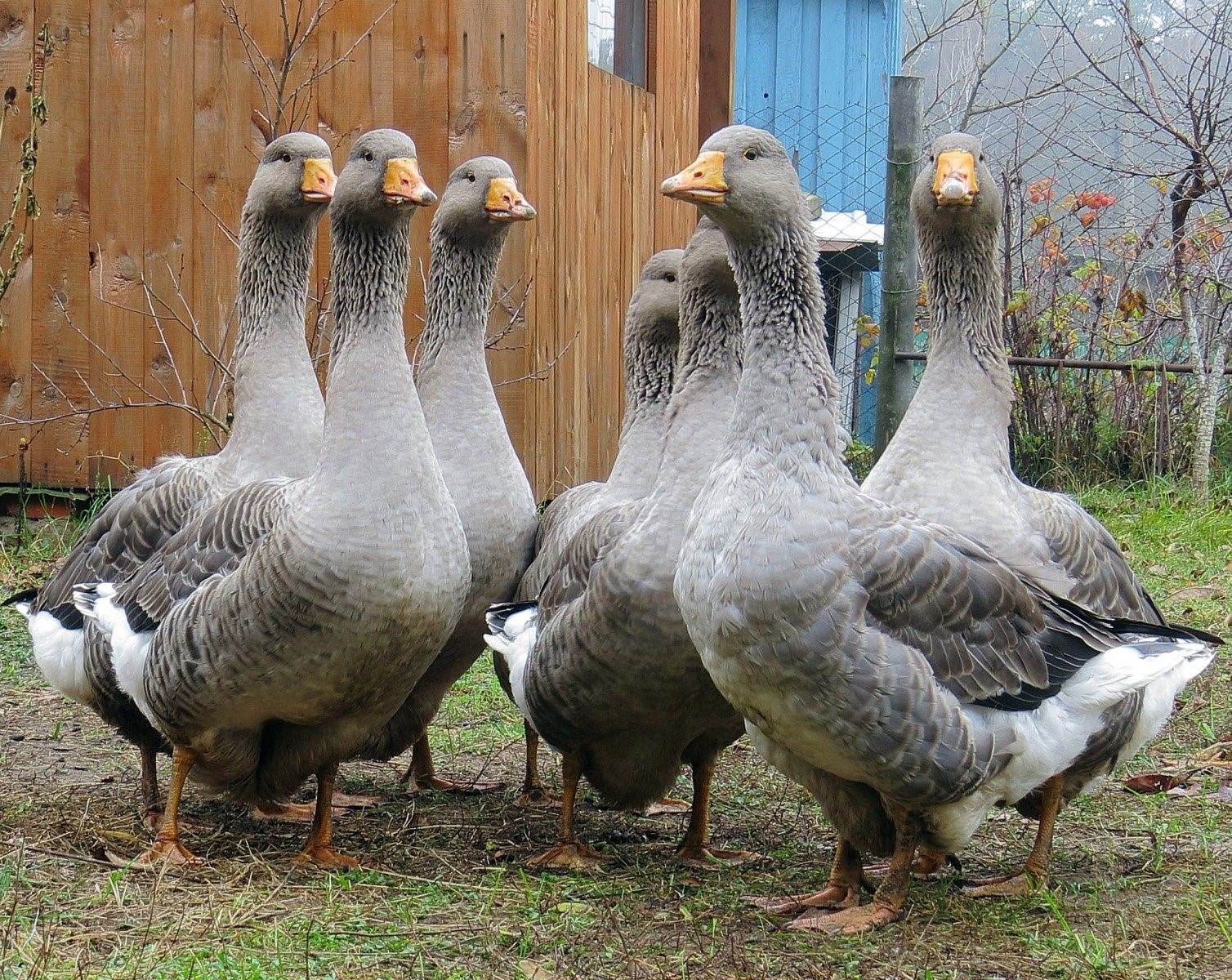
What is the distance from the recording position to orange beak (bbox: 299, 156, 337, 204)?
536 cm

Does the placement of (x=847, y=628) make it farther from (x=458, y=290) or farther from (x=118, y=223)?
(x=118, y=223)

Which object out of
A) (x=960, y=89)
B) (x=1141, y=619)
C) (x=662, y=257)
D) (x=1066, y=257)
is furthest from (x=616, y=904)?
(x=960, y=89)

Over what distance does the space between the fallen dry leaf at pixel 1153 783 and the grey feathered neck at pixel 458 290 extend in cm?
289

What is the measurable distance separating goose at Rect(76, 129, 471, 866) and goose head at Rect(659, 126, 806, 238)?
960 millimetres

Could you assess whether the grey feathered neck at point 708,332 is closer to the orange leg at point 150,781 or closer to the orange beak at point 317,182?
the orange beak at point 317,182

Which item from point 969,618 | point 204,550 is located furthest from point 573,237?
point 969,618

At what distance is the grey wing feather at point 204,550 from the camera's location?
4.45 meters

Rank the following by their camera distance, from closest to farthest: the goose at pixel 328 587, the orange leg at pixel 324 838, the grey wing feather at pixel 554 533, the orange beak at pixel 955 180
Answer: the goose at pixel 328 587 → the orange leg at pixel 324 838 → the orange beak at pixel 955 180 → the grey wing feather at pixel 554 533

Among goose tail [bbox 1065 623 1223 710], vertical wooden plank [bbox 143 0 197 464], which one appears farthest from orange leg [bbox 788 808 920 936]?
vertical wooden plank [bbox 143 0 197 464]

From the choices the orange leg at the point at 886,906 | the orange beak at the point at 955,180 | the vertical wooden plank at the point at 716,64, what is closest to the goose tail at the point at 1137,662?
the orange leg at the point at 886,906

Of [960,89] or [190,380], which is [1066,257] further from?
[190,380]

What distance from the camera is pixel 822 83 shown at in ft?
49.1

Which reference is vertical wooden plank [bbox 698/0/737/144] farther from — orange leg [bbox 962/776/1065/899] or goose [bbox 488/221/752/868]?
orange leg [bbox 962/776/1065/899]

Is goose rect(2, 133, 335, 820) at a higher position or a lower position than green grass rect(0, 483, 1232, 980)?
higher
